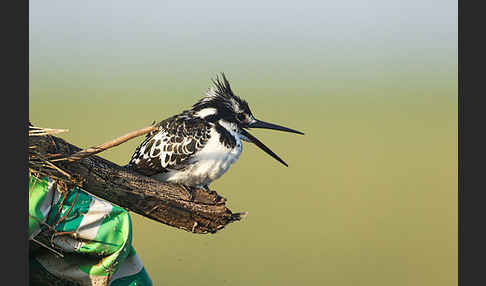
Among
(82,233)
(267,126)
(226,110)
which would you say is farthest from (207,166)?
(82,233)

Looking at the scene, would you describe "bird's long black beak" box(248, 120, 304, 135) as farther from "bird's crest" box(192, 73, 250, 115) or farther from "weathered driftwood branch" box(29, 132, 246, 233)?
"weathered driftwood branch" box(29, 132, 246, 233)

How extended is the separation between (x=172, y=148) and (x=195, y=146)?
0.44 ft

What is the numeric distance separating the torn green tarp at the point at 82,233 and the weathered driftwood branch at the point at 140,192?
0.41ft

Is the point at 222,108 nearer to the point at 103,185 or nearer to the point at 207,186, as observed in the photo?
the point at 207,186

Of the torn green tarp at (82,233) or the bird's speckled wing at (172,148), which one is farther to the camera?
the bird's speckled wing at (172,148)

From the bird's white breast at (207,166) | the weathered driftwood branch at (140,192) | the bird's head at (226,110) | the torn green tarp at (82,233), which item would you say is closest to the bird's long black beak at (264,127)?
the bird's head at (226,110)

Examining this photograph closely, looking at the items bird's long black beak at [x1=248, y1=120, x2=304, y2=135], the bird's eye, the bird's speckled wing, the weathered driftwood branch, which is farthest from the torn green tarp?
bird's long black beak at [x1=248, y1=120, x2=304, y2=135]

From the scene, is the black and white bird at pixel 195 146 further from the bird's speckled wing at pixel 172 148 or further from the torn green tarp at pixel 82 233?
the torn green tarp at pixel 82 233

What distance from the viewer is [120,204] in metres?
2.89

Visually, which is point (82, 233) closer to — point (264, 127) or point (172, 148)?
point (172, 148)

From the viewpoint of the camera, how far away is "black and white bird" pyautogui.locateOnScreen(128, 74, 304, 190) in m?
3.31

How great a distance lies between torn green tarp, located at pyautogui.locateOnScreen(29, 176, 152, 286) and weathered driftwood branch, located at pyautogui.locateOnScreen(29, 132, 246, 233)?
0.41 ft

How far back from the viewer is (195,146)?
3.31m

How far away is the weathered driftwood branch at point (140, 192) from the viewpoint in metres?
2.71
